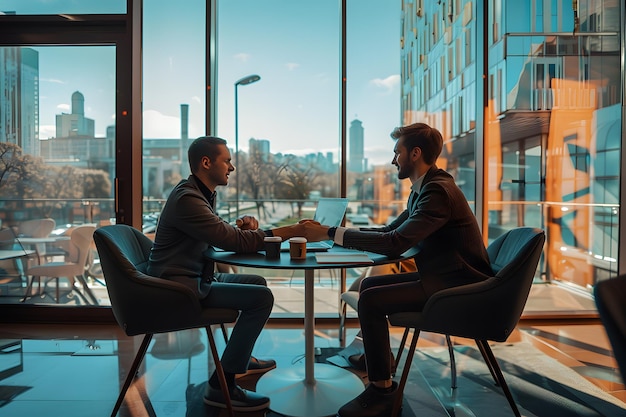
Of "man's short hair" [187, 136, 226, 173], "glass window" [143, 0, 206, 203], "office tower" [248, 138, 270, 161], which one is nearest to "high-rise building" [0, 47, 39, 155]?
"glass window" [143, 0, 206, 203]

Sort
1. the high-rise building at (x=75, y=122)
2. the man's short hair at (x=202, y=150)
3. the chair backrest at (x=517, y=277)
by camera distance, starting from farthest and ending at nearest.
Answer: the high-rise building at (x=75, y=122) < the man's short hair at (x=202, y=150) < the chair backrest at (x=517, y=277)

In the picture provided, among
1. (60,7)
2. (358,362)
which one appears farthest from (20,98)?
(358,362)

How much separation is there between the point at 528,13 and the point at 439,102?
972 mm

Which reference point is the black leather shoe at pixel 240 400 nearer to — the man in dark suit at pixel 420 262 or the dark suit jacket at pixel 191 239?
the man in dark suit at pixel 420 262

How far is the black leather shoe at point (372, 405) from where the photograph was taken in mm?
1883

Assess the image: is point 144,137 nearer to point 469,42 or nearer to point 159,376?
point 159,376

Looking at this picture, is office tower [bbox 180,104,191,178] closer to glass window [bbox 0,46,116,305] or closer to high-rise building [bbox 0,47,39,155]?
glass window [bbox 0,46,116,305]

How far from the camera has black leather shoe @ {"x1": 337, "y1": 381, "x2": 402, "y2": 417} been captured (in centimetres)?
188

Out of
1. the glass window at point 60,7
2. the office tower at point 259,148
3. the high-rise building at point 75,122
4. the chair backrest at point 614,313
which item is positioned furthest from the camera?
the office tower at point 259,148

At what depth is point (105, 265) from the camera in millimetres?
1838

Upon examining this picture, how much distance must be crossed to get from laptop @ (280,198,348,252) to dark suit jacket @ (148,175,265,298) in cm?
32

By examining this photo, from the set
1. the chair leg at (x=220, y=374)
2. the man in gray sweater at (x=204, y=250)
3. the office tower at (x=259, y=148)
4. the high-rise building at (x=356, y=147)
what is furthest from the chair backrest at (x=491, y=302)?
the office tower at (x=259, y=148)

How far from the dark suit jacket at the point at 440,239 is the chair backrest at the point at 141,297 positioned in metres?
0.82

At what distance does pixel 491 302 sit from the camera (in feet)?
5.68
